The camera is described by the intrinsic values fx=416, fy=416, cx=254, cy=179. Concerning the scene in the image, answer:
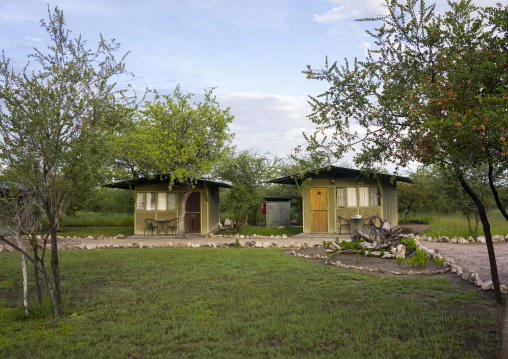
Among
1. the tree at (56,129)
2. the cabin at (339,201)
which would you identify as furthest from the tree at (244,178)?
the tree at (56,129)

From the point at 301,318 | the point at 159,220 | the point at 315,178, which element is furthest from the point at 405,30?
the point at 159,220

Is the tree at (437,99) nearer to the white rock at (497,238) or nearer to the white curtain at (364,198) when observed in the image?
the white rock at (497,238)

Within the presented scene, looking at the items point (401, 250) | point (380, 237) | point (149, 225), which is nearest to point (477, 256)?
point (401, 250)

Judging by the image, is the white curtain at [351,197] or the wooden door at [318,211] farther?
the wooden door at [318,211]

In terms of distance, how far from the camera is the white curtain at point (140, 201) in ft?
61.7

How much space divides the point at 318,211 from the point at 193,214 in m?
6.02

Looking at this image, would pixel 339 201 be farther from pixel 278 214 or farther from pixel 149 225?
pixel 149 225

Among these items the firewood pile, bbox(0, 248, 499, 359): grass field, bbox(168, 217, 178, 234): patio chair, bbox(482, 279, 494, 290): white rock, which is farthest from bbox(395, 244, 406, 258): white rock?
bbox(168, 217, 178, 234): patio chair

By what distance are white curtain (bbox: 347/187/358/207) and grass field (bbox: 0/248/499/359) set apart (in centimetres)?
964

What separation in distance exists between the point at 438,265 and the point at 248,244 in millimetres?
6478

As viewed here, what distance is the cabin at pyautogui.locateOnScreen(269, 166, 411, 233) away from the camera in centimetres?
1759

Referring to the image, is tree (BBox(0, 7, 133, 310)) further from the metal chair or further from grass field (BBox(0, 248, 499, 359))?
the metal chair

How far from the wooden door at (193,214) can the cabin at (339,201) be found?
182 inches

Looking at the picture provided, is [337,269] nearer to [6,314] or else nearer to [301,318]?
[301,318]
